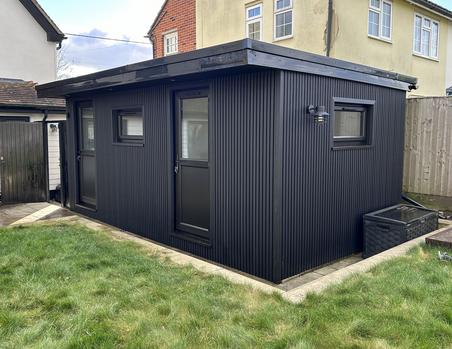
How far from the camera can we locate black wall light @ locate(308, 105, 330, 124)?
443cm

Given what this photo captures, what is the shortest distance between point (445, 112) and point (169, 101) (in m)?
4.59

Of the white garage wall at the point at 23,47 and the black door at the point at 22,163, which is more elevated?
the white garage wall at the point at 23,47

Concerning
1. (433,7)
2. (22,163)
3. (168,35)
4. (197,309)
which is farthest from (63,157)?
(433,7)

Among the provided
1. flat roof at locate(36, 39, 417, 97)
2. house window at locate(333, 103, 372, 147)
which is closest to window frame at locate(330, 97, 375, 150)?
house window at locate(333, 103, 372, 147)

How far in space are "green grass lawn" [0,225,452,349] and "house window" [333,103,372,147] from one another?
1683 millimetres

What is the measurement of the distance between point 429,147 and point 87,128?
5969mm

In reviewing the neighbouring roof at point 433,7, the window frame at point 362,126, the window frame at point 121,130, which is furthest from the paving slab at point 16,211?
the neighbouring roof at point 433,7

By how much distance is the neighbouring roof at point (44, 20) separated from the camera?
45.1 feet

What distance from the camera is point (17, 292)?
343 cm

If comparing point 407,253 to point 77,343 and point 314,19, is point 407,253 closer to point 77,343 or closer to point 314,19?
point 77,343

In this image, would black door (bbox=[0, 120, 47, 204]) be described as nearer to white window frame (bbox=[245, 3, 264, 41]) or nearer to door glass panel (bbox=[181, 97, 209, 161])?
door glass panel (bbox=[181, 97, 209, 161])

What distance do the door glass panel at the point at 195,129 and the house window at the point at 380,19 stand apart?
7.09 metres

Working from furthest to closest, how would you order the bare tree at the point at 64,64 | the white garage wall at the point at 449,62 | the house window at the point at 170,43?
the bare tree at the point at 64,64, the house window at the point at 170,43, the white garage wall at the point at 449,62

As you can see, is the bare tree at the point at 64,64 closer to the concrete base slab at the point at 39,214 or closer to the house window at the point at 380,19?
the concrete base slab at the point at 39,214
